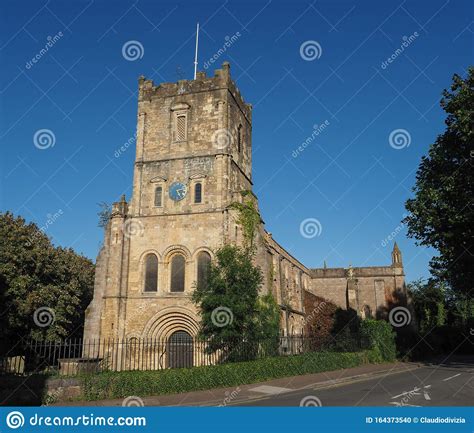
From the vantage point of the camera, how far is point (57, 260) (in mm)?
33562

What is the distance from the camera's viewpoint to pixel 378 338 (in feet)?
105

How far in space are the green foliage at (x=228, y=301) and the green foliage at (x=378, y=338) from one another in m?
12.9

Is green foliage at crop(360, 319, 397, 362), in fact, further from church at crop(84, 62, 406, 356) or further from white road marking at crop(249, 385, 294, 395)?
white road marking at crop(249, 385, 294, 395)

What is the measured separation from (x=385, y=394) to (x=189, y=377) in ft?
23.0

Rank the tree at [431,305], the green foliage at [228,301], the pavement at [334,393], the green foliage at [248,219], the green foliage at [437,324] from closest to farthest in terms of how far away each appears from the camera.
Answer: the pavement at [334,393] < the green foliage at [228,301] < the green foliage at [248,219] < the green foliage at [437,324] < the tree at [431,305]

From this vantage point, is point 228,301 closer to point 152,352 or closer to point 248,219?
point 248,219

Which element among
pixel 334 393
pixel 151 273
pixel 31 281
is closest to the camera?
pixel 334 393

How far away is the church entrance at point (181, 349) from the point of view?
2706 centimetres

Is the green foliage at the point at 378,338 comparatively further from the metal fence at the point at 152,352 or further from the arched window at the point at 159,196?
the arched window at the point at 159,196

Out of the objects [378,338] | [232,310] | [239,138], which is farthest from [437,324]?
[232,310]

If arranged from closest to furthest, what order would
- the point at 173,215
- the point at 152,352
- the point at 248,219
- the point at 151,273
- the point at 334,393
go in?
the point at 334,393, the point at 152,352, the point at 248,219, the point at 151,273, the point at 173,215

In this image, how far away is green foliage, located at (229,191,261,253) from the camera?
27.8 m

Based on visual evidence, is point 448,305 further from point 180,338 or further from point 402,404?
point 402,404

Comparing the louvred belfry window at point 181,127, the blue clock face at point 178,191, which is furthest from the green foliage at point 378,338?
the louvred belfry window at point 181,127
